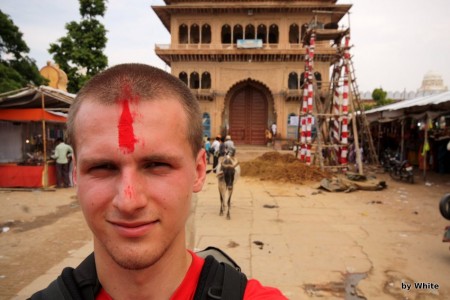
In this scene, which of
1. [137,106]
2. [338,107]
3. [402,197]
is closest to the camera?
[137,106]

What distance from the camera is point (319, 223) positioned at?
6.49 meters

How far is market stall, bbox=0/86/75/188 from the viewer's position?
8.80 m

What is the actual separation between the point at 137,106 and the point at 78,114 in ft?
0.78

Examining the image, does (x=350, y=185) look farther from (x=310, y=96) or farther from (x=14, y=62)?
(x=14, y=62)

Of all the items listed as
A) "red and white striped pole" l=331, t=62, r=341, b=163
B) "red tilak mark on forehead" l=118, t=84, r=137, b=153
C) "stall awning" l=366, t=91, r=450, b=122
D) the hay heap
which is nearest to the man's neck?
"red tilak mark on forehead" l=118, t=84, r=137, b=153

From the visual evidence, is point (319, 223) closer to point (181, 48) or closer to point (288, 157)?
point (288, 157)

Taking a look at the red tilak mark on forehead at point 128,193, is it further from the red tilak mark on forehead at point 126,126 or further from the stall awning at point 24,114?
the stall awning at point 24,114

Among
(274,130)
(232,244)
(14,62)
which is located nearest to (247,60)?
(274,130)

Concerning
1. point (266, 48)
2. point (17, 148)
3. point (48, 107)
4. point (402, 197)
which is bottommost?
point (402, 197)

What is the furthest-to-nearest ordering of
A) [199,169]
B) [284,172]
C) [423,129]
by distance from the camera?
[423,129] < [284,172] < [199,169]

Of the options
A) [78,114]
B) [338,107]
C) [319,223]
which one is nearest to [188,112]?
[78,114]

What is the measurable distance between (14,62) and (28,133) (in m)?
7.26

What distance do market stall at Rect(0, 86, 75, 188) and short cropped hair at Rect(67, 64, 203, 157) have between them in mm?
8842

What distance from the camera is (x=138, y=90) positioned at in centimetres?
113
